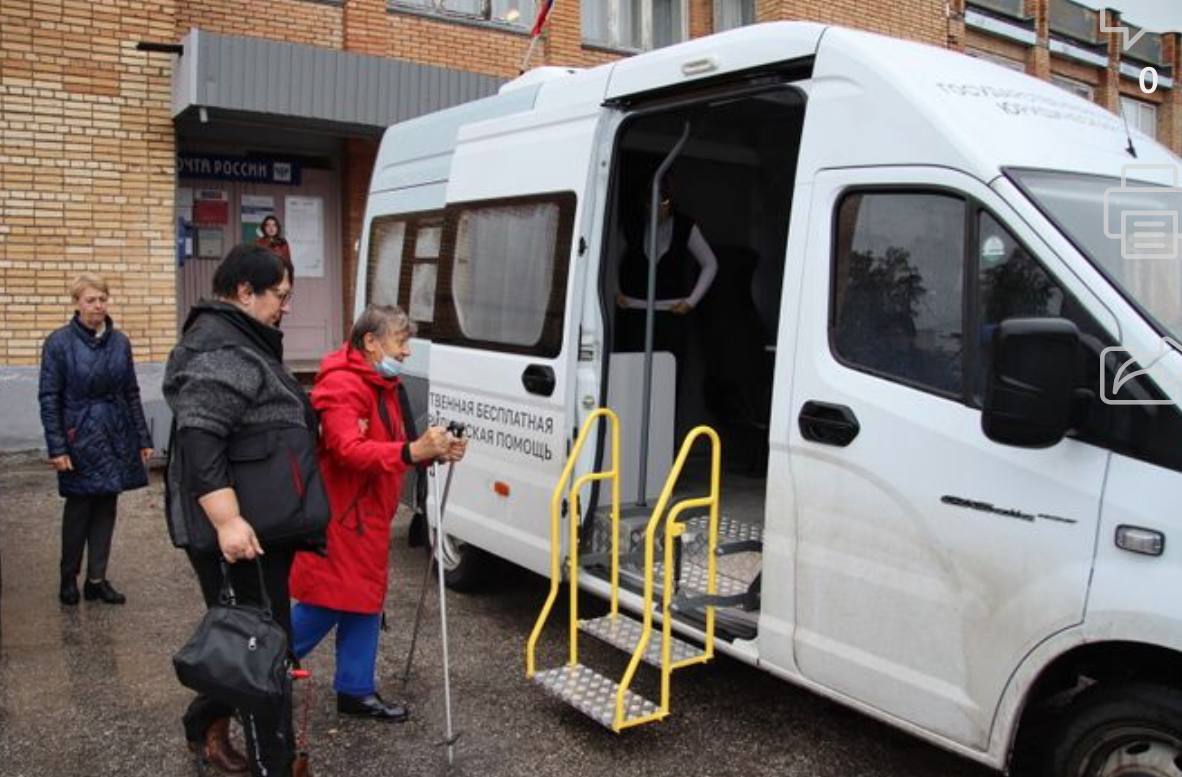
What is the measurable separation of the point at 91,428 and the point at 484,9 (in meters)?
8.22

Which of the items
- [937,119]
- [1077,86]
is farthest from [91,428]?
[1077,86]

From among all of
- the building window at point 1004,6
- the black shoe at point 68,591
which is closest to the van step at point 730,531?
the black shoe at point 68,591

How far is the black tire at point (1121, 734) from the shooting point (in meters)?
2.80

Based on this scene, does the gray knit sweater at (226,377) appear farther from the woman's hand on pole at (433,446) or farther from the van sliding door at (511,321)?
the van sliding door at (511,321)

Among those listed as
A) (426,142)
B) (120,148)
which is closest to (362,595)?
(426,142)

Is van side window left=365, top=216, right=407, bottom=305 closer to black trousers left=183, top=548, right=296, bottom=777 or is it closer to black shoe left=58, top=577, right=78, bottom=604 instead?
black shoe left=58, top=577, right=78, bottom=604

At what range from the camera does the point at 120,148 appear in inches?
382

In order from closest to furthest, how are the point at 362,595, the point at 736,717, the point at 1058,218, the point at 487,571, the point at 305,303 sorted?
the point at 1058,218
the point at 362,595
the point at 736,717
the point at 487,571
the point at 305,303

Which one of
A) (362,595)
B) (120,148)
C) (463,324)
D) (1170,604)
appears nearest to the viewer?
(1170,604)

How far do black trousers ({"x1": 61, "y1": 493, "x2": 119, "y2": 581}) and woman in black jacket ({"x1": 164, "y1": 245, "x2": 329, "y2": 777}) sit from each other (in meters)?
2.58

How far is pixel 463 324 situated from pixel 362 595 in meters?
1.84

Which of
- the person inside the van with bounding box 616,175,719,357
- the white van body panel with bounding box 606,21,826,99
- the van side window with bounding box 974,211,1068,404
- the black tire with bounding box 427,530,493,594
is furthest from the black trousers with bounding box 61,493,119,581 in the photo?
the van side window with bounding box 974,211,1068,404

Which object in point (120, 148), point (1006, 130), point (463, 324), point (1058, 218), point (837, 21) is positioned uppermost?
point (837, 21)

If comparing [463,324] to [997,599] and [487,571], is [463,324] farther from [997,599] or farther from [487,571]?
[997,599]
